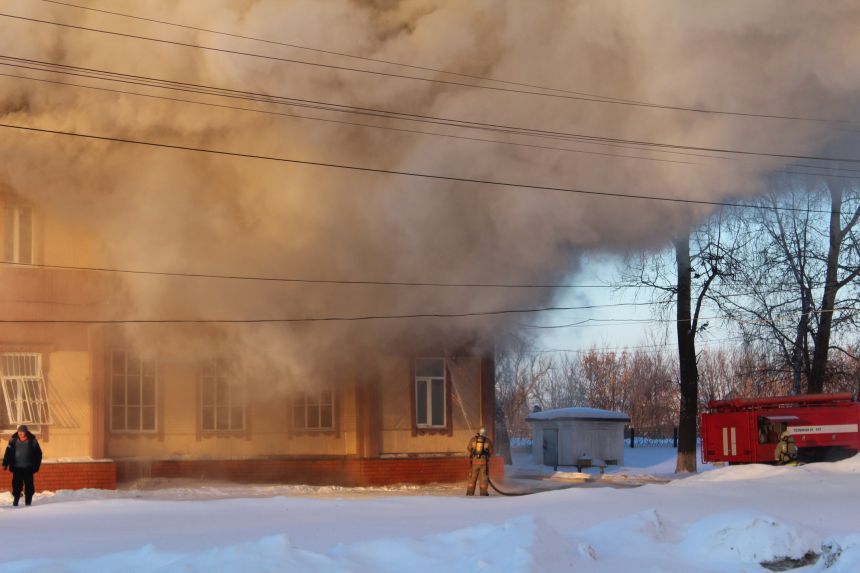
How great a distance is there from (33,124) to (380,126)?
5734mm

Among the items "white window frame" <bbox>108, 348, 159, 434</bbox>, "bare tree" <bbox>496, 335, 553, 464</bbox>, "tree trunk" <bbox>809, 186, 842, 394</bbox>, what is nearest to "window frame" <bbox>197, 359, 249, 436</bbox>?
"white window frame" <bbox>108, 348, 159, 434</bbox>

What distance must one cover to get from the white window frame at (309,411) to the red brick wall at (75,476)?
3831 mm

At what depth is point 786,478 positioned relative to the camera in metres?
17.8

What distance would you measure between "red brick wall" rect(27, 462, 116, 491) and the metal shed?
14311 mm

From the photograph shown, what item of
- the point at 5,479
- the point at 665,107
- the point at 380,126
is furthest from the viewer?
the point at 5,479

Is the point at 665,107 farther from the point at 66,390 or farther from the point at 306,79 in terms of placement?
the point at 66,390

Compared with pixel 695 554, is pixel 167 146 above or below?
above

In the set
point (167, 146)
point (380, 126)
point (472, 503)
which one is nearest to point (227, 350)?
point (167, 146)

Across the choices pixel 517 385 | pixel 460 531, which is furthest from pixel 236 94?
pixel 517 385

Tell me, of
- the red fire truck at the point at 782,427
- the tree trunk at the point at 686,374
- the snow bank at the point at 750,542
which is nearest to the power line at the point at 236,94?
the snow bank at the point at 750,542

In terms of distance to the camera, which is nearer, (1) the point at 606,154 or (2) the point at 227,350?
(1) the point at 606,154

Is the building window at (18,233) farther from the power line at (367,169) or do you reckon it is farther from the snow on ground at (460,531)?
the snow on ground at (460,531)

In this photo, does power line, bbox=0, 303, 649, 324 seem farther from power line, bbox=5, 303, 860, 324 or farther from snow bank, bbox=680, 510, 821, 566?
snow bank, bbox=680, 510, 821, 566

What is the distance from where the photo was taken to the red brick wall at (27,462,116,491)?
725 inches
